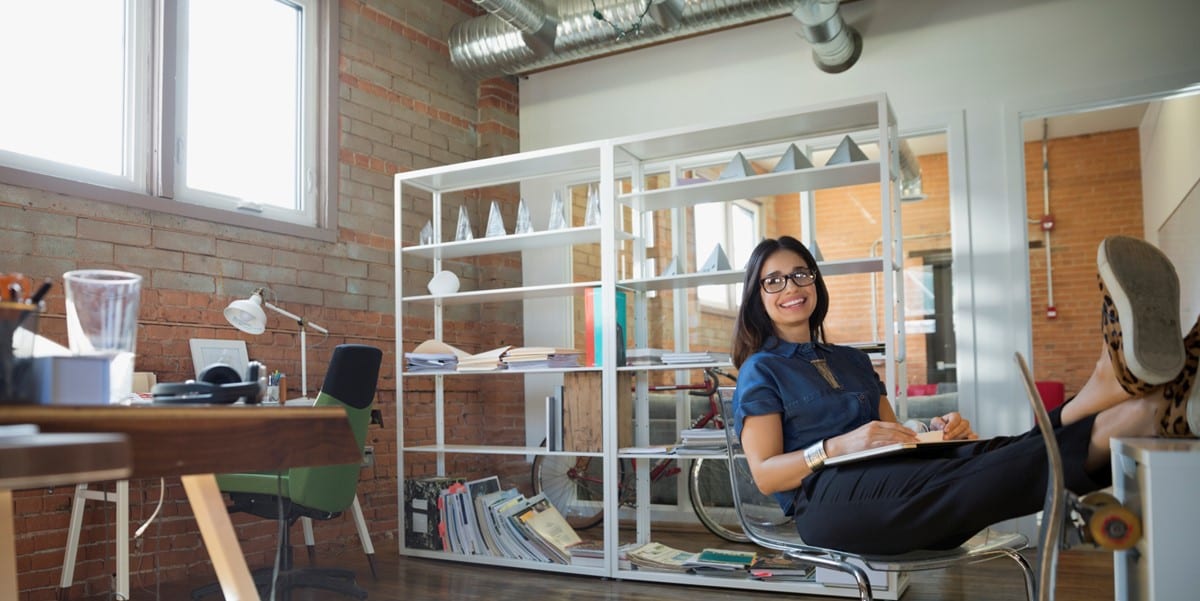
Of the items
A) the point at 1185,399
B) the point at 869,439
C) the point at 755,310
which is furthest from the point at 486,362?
the point at 1185,399

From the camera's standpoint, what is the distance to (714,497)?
5.28 meters

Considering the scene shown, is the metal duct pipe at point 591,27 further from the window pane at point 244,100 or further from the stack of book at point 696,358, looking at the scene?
the stack of book at point 696,358

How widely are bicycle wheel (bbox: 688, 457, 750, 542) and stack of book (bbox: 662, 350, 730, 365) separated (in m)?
0.95

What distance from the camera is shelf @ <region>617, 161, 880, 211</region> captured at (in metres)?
3.86

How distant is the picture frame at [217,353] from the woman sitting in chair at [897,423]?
2.54 metres

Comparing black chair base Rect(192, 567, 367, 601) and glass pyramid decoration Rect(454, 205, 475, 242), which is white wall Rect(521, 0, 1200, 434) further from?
black chair base Rect(192, 567, 367, 601)

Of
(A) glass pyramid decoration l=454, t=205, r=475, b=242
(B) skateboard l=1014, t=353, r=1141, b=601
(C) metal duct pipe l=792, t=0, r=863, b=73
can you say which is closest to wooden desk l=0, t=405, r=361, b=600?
(B) skateboard l=1014, t=353, r=1141, b=601

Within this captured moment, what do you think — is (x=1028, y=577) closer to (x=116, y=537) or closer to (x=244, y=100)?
(x=116, y=537)

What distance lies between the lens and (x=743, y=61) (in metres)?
5.32

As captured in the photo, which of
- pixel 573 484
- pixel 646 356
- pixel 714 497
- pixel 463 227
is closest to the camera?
pixel 646 356

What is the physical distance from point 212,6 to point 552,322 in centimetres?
257

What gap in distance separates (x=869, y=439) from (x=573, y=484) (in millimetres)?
3738

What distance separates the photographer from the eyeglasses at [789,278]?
2.38m

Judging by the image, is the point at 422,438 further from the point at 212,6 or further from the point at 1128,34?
the point at 1128,34
